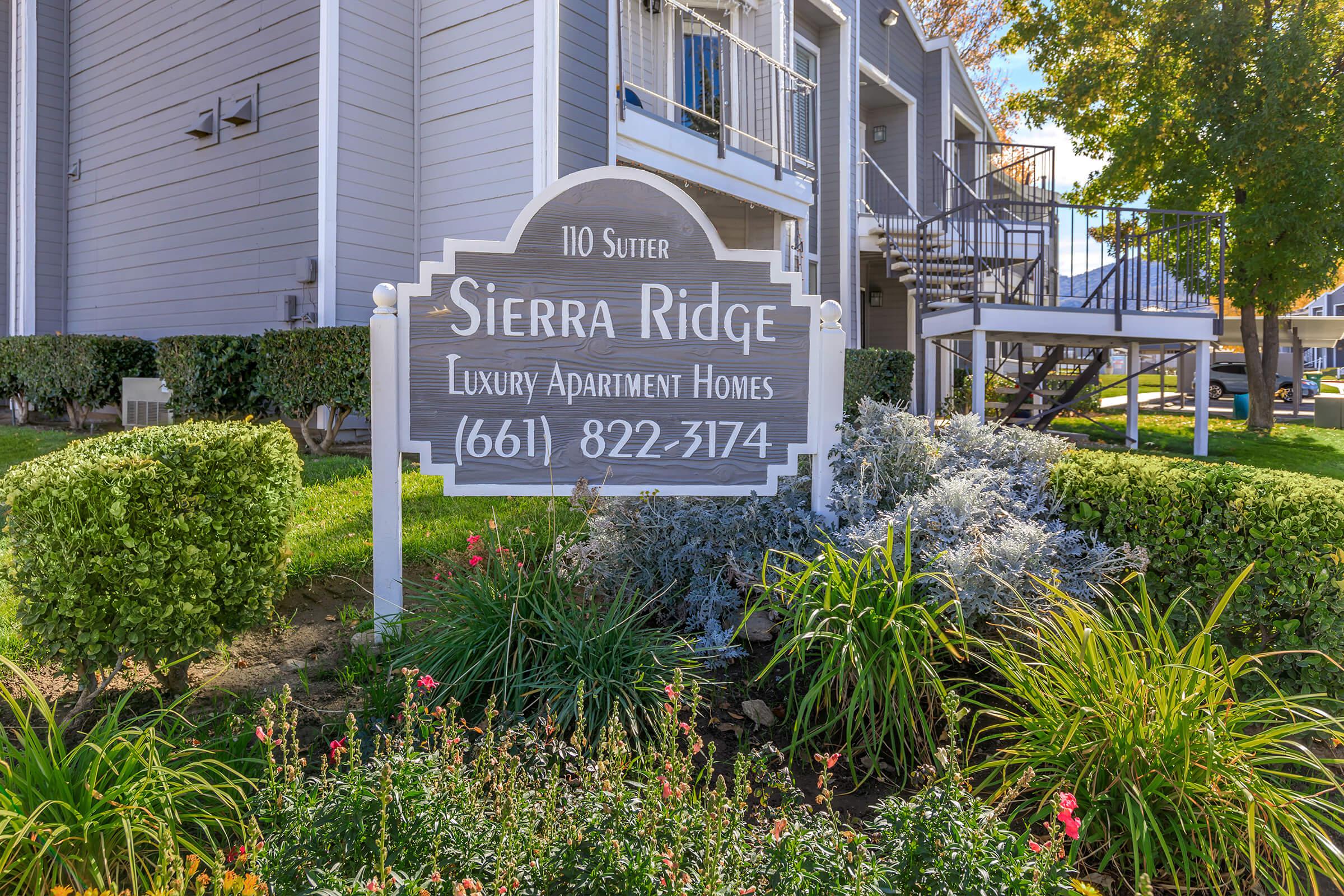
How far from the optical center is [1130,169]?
11227mm

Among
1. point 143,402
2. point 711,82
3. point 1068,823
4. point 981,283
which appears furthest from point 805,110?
point 1068,823

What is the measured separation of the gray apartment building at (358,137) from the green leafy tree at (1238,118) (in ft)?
10.1

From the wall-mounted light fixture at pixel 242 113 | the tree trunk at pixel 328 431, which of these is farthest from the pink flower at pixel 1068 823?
the wall-mounted light fixture at pixel 242 113

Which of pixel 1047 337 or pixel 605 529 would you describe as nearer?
pixel 605 529

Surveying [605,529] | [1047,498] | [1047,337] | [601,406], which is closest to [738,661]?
[605,529]

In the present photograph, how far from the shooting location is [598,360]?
3.33 m

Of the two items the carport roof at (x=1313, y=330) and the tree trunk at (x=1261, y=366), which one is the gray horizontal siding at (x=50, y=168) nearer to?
the tree trunk at (x=1261, y=366)

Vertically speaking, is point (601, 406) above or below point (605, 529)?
above

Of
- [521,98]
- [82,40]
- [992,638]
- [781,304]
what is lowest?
[992,638]

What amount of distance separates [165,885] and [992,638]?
7.79 ft

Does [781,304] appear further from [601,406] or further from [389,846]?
[389,846]

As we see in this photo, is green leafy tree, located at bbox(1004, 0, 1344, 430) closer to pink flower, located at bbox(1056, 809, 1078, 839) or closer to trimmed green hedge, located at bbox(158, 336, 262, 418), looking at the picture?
trimmed green hedge, located at bbox(158, 336, 262, 418)

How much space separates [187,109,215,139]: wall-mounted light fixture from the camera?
915 centimetres

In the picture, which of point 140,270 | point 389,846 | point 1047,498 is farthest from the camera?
point 140,270
